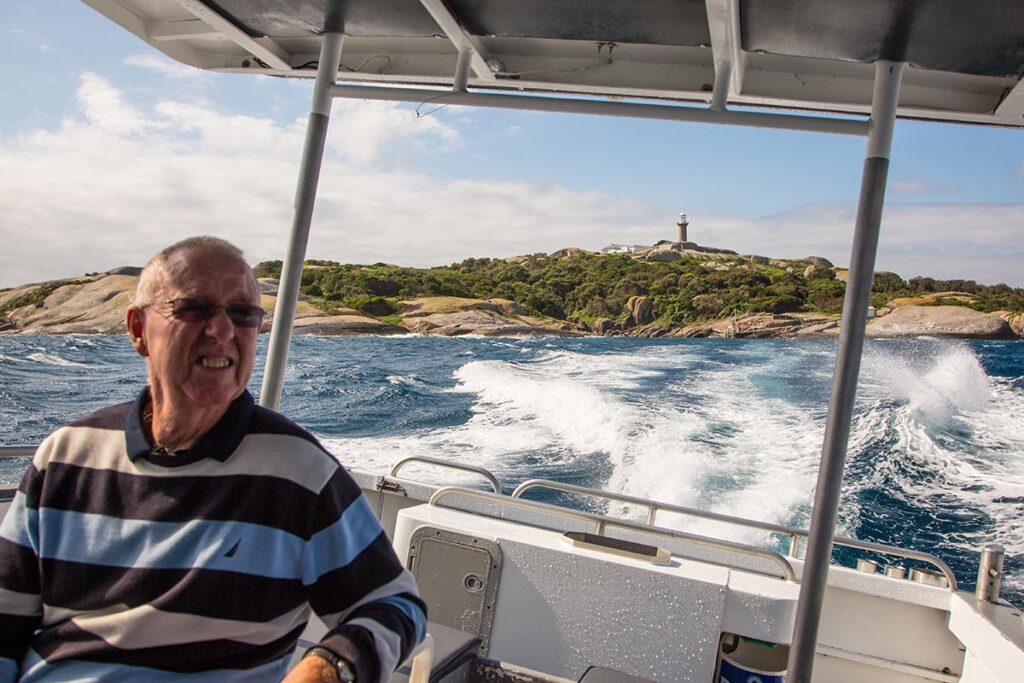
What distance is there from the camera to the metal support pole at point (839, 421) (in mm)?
1802

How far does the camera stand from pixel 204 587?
96 cm

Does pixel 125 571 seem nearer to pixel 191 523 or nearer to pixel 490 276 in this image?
pixel 191 523

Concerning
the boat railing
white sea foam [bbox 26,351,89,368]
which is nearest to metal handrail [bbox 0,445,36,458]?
the boat railing

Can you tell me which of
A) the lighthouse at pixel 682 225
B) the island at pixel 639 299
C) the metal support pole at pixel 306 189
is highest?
the lighthouse at pixel 682 225

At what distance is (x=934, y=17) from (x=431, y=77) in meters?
1.34

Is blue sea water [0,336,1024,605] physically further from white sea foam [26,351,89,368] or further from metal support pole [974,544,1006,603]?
metal support pole [974,544,1006,603]

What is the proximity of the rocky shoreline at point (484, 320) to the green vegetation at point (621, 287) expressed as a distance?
25 cm

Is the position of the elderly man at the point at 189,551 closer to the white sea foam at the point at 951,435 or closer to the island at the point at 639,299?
the white sea foam at the point at 951,435

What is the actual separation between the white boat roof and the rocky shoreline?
11879 millimetres

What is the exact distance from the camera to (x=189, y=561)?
0.97m

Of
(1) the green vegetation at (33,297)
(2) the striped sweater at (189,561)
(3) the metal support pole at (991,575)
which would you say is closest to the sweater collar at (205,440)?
(2) the striped sweater at (189,561)

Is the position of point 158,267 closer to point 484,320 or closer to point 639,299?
point 484,320

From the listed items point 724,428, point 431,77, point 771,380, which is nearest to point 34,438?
point 724,428

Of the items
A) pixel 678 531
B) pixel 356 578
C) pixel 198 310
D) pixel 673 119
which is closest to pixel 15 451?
pixel 198 310
